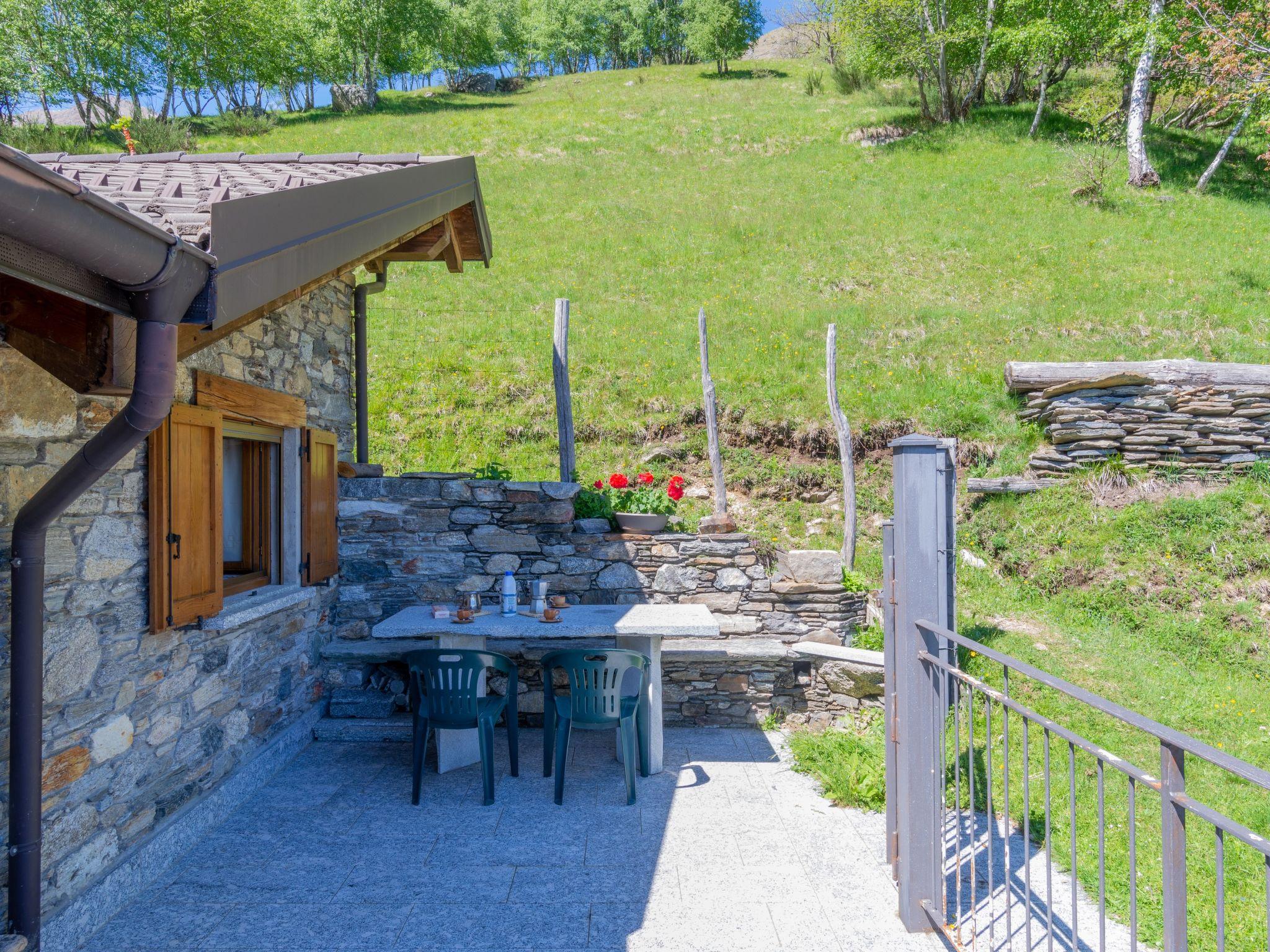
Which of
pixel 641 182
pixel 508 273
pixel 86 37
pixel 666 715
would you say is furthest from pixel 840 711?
pixel 86 37

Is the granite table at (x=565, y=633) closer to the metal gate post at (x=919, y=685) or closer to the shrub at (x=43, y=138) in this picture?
the metal gate post at (x=919, y=685)

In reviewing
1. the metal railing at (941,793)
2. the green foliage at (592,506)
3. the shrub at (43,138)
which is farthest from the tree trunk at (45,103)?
the metal railing at (941,793)

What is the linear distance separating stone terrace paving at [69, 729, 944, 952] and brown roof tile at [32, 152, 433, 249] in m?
2.68

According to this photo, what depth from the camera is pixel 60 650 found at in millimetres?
2836

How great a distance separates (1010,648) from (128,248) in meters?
5.95

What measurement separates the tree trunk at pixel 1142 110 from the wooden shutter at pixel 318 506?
18.3 metres

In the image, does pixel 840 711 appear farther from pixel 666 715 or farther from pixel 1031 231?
pixel 1031 231

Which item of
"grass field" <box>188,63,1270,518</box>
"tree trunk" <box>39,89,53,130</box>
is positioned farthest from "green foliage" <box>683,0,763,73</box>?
"tree trunk" <box>39,89,53,130</box>

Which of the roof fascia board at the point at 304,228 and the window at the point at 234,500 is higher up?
the roof fascia board at the point at 304,228

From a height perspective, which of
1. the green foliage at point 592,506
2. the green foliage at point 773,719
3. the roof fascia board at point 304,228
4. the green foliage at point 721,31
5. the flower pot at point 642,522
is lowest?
the green foliage at point 773,719

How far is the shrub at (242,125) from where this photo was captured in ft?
86.2

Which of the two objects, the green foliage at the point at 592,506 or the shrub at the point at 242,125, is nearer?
the green foliage at the point at 592,506

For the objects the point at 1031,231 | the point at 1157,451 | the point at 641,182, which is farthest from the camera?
the point at 641,182

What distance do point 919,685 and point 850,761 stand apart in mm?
1703
